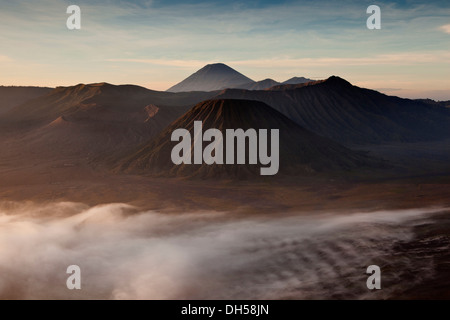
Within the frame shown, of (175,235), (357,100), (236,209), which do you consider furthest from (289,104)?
(175,235)

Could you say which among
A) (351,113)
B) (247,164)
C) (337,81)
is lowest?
(247,164)

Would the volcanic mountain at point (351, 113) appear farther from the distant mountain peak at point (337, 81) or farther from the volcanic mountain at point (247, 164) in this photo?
the volcanic mountain at point (247, 164)

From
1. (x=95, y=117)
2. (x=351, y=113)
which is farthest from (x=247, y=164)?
(x=95, y=117)

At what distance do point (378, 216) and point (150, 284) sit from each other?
16.3m

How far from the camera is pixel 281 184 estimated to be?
1572 inches

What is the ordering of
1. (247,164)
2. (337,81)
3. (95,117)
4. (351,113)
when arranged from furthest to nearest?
(337,81) < (351,113) < (95,117) < (247,164)

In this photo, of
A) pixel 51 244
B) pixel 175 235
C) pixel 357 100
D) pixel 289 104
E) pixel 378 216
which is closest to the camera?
pixel 51 244

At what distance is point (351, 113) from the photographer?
94125mm

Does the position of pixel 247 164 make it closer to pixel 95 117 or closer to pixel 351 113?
pixel 351 113

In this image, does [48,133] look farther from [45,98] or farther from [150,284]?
[150,284]

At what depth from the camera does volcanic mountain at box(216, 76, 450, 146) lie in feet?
285

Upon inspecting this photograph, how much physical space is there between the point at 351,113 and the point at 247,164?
58760 millimetres

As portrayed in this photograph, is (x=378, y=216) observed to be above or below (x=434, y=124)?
below

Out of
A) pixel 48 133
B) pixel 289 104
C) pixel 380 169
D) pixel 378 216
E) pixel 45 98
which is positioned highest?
pixel 45 98
